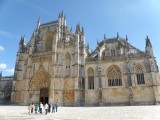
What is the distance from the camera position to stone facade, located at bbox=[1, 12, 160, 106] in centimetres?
2541

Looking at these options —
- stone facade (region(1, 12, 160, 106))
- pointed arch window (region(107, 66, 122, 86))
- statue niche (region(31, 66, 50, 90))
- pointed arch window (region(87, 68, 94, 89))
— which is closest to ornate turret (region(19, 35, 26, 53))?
stone facade (region(1, 12, 160, 106))

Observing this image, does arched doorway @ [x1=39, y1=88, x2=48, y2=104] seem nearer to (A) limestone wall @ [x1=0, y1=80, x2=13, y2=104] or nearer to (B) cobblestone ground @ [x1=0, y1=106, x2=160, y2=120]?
(A) limestone wall @ [x1=0, y1=80, x2=13, y2=104]

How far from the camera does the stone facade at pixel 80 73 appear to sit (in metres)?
25.4

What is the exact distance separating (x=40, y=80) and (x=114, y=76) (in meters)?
15.5

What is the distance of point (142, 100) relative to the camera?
24.6 meters

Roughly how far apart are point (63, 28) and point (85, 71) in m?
12.5

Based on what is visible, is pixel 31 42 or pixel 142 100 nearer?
pixel 142 100

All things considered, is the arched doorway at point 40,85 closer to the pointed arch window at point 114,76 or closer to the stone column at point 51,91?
the stone column at point 51,91

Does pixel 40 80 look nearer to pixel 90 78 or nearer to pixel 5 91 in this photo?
pixel 90 78

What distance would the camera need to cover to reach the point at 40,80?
3077 cm

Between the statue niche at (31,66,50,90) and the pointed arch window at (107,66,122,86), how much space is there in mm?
12590

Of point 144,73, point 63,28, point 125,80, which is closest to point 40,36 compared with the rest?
point 63,28

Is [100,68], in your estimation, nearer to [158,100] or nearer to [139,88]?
[139,88]

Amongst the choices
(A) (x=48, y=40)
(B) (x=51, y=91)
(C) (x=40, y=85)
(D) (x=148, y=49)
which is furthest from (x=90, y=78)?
(A) (x=48, y=40)
